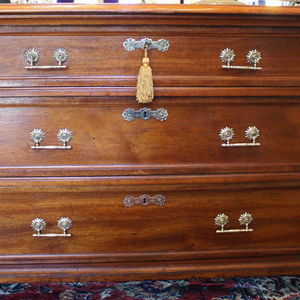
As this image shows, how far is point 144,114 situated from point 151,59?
19 cm

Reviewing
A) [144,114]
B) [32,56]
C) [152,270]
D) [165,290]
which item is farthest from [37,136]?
[165,290]

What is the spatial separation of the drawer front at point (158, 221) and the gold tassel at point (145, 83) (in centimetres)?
33

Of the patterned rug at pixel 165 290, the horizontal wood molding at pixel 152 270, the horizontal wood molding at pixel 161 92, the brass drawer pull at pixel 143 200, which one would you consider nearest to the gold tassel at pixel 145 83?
the horizontal wood molding at pixel 161 92

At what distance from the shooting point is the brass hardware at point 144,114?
1157 millimetres

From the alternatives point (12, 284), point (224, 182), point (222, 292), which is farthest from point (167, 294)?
point (12, 284)

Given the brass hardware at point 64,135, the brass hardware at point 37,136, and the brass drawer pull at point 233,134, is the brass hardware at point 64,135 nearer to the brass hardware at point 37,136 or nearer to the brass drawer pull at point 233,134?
the brass hardware at point 37,136

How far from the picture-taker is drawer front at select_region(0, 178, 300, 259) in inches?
47.2

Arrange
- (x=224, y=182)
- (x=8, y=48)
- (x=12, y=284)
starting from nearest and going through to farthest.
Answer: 1. (x=8, y=48)
2. (x=224, y=182)
3. (x=12, y=284)

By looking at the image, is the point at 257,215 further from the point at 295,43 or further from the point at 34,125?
the point at 34,125

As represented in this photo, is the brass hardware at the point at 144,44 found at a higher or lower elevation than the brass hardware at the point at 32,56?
higher

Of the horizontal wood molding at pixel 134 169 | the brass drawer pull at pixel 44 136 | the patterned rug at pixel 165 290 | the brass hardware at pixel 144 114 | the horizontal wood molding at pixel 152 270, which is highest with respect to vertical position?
the brass hardware at pixel 144 114

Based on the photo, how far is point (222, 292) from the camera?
4.11 feet

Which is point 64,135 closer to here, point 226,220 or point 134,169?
point 134,169

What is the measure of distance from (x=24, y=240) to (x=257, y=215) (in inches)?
34.8
